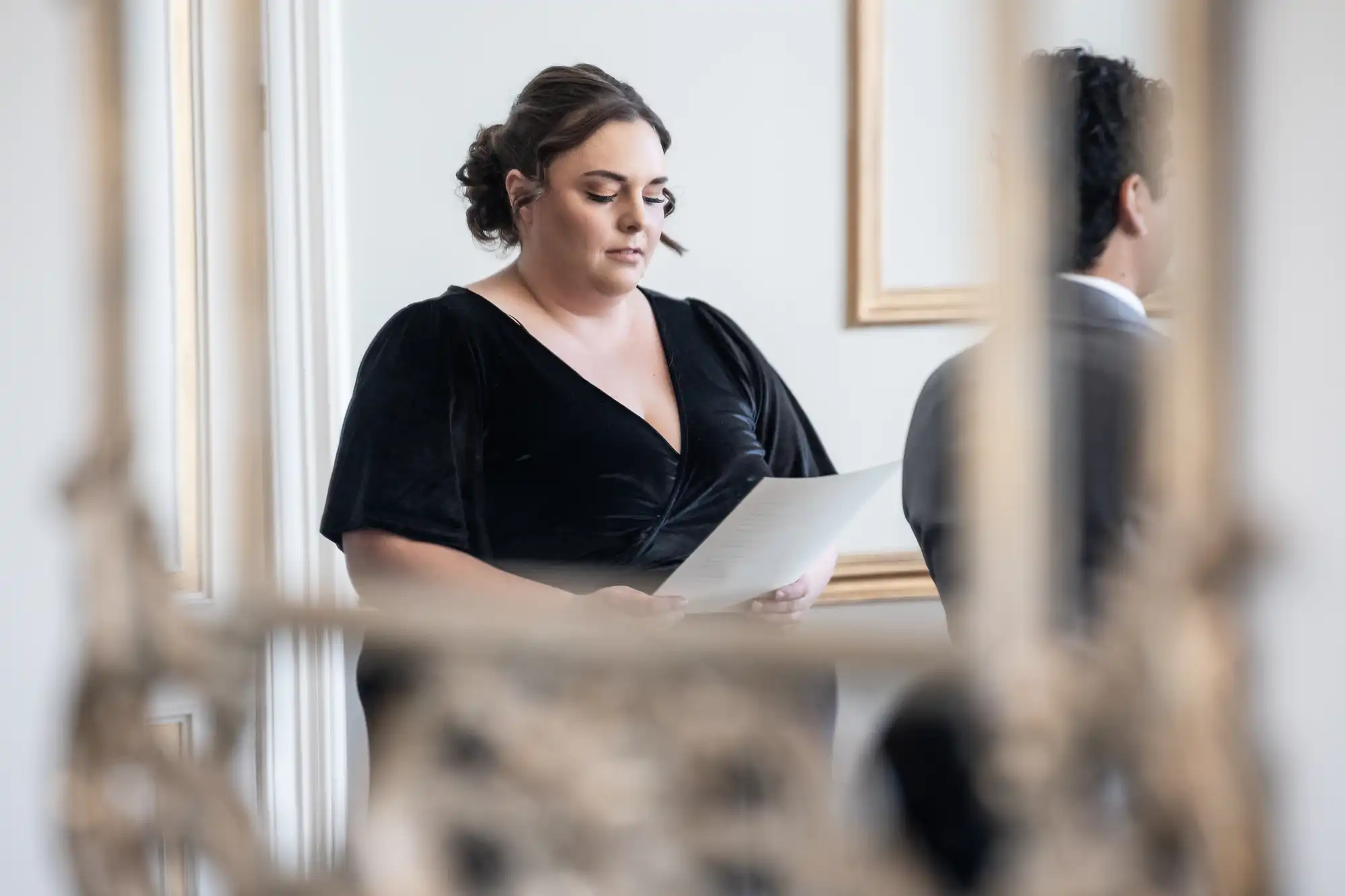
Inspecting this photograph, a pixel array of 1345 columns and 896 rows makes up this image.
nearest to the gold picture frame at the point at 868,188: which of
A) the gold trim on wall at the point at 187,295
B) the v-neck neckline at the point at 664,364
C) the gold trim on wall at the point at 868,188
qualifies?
the gold trim on wall at the point at 868,188

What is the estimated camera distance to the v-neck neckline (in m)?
0.75

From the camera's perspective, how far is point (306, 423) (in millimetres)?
812

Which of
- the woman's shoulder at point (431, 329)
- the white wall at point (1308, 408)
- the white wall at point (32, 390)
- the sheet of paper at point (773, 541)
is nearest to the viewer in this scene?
the sheet of paper at point (773, 541)

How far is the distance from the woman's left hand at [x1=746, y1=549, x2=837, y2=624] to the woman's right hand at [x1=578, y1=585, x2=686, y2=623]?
0.04m

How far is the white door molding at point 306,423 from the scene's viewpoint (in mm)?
745

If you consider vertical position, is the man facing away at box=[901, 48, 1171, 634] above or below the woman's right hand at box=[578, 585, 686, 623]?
above

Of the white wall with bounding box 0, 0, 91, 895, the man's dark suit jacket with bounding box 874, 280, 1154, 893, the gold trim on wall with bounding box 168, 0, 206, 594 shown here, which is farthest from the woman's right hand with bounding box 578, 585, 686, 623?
the white wall with bounding box 0, 0, 91, 895

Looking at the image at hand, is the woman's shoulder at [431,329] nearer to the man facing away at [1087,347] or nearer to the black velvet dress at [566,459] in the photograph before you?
the black velvet dress at [566,459]

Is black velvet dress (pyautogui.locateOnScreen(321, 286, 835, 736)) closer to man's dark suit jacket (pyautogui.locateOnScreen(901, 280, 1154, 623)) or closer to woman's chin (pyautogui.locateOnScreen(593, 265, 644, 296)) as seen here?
woman's chin (pyautogui.locateOnScreen(593, 265, 644, 296))

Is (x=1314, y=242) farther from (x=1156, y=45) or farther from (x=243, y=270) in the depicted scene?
(x=243, y=270)

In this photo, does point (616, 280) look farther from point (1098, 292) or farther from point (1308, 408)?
point (1308, 408)

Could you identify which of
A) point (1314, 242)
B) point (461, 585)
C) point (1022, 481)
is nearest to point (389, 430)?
point (461, 585)

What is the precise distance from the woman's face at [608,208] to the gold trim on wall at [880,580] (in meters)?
0.22

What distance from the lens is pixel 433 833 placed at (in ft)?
2.23
